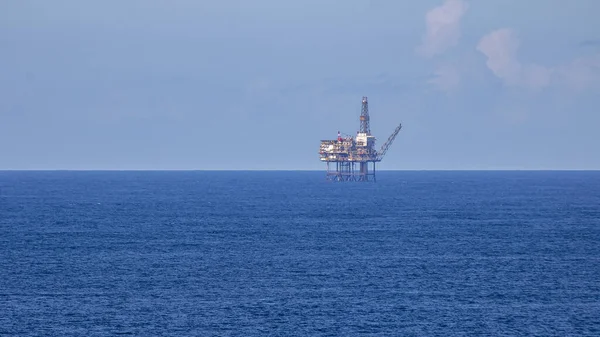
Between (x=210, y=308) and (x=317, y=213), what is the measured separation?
8107 cm

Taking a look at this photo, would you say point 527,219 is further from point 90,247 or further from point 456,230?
point 90,247

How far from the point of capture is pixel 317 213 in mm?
141875

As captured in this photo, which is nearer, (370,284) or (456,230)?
(370,284)

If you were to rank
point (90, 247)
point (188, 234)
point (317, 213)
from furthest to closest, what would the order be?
point (317, 213) → point (188, 234) → point (90, 247)

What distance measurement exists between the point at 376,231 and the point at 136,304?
52.0m

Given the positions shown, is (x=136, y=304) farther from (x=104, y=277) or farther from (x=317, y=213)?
(x=317, y=213)

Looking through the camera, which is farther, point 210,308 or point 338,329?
point 210,308

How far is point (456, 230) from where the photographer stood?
113000 mm

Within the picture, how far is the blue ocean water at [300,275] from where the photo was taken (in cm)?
5703

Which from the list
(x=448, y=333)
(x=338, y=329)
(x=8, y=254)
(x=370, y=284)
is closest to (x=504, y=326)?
(x=448, y=333)

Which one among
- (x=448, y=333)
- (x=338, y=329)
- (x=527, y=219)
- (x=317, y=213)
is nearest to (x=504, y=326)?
(x=448, y=333)

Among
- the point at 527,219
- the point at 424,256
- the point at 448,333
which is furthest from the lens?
the point at 527,219

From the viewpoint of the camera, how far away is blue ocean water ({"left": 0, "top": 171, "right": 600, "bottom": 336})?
187 feet

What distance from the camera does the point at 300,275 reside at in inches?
2936
